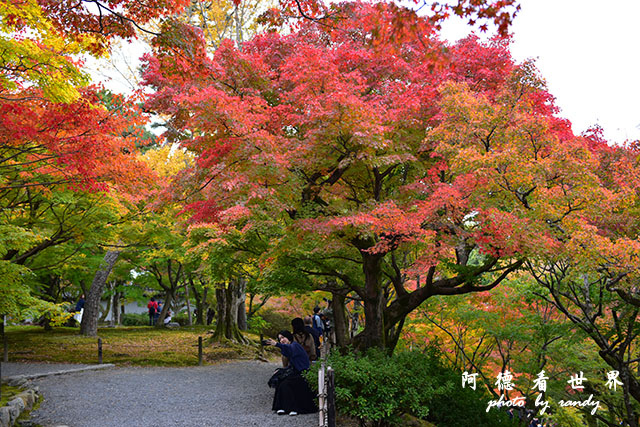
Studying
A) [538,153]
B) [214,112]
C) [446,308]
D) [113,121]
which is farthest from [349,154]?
[446,308]

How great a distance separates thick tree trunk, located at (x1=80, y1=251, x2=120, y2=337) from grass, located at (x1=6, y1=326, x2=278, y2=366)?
0.44 m

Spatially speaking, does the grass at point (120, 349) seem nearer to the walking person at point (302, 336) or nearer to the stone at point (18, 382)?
the stone at point (18, 382)

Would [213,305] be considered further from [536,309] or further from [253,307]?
[536,309]

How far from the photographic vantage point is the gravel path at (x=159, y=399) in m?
7.47

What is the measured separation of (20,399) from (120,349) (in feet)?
29.6

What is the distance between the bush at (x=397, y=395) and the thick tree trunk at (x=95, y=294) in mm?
13303

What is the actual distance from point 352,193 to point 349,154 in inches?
85.1

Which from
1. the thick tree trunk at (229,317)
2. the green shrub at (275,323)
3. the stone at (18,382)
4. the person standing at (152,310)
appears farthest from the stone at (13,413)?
the person standing at (152,310)

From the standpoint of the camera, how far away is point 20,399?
304 inches

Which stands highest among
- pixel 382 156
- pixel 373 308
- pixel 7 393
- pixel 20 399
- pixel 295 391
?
pixel 382 156

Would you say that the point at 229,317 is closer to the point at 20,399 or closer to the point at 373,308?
the point at 373,308

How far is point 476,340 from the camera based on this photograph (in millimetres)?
12875

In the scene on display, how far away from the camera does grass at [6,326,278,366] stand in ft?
47.2

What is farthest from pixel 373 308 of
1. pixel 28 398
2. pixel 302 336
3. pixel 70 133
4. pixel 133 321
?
pixel 133 321
